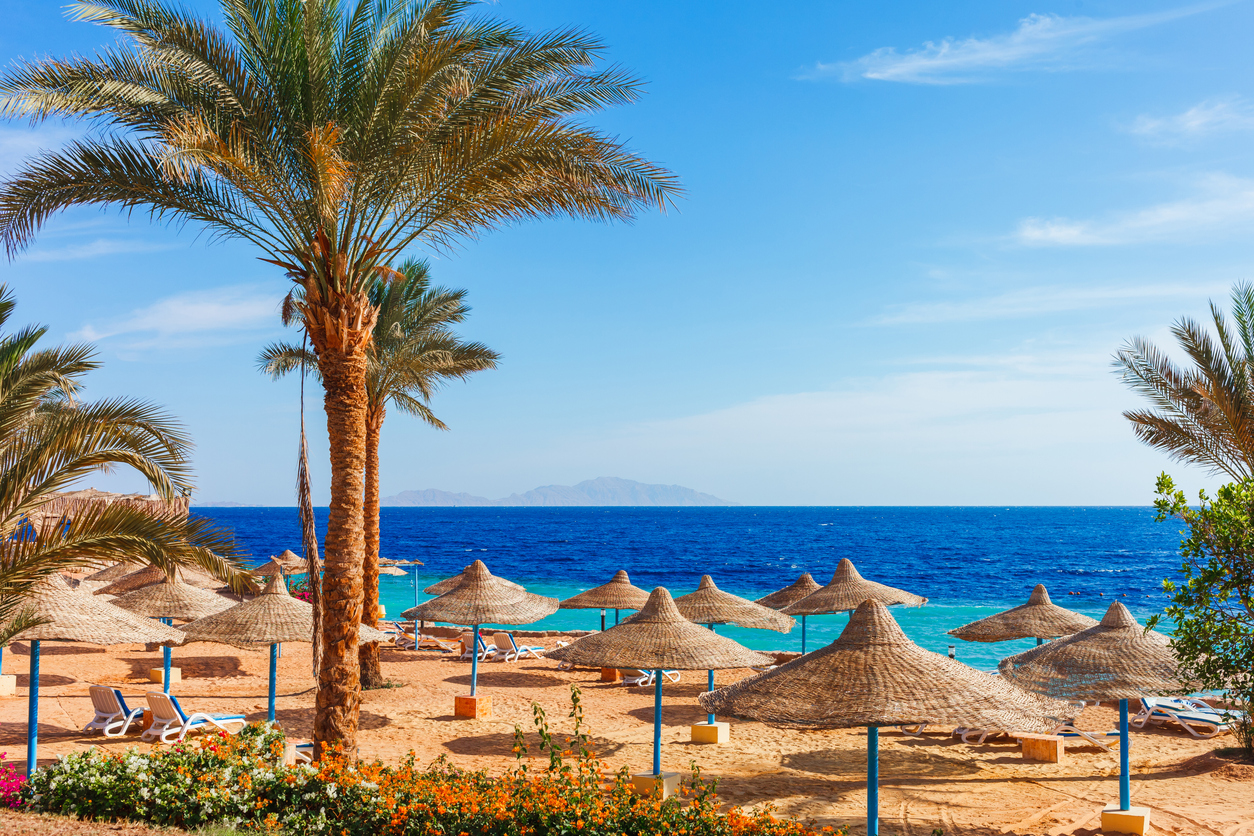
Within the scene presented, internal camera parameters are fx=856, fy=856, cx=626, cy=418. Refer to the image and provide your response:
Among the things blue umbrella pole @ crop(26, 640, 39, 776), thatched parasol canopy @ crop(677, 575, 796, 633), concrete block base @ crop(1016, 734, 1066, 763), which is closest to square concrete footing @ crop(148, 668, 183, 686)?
blue umbrella pole @ crop(26, 640, 39, 776)

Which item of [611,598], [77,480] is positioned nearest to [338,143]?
[77,480]

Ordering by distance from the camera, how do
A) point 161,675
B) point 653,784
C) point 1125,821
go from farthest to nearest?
point 161,675 → point 653,784 → point 1125,821

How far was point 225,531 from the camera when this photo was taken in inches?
338

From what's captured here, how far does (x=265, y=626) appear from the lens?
41.8 feet

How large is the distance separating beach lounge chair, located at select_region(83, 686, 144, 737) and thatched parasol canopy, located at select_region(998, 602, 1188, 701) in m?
12.3

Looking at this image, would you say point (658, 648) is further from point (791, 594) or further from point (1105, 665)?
point (791, 594)

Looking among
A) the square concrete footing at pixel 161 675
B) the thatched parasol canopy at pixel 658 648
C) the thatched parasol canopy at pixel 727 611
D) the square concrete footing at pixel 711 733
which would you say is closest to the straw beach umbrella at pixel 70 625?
the thatched parasol canopy at pixel 658 648

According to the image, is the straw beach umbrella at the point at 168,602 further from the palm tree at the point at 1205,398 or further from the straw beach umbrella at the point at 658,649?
the palm tree at the point at 1205,398

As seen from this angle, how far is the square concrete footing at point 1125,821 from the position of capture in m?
9.18

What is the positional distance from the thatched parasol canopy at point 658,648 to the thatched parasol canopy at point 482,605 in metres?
4.21

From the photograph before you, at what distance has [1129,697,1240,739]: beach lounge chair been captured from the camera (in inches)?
582

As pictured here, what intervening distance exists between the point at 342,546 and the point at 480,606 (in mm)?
7454

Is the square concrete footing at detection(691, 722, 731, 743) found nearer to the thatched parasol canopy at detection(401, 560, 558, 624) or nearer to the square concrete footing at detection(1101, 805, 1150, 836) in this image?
the thatched parasol canopy at detection(401, 560, 558, 624)

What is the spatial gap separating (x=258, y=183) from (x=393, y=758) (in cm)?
767
